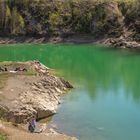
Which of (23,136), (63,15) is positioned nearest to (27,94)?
(23,136)

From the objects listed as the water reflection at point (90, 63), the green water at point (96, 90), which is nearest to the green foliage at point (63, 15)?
the water reflection at point (90, 63)

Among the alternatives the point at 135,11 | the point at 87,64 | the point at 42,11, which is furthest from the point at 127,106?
the point at 42,11

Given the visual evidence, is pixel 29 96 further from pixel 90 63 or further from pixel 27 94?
pixel 90 63

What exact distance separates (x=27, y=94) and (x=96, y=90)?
17.9 meters

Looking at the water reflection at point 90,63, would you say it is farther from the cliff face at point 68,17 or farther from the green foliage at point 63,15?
the green foliage at point 63,15

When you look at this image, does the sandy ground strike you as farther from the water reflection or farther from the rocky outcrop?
the water reflection

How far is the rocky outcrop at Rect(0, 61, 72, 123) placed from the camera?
56375 millimetres

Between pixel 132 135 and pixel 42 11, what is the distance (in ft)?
450

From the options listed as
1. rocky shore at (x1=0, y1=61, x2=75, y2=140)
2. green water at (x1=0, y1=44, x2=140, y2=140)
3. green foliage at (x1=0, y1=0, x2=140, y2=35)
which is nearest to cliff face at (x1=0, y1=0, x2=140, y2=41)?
green foliage at (x1=0, y1=0, x2=140, y2=35)

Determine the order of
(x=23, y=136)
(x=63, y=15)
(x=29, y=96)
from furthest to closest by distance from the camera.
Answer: (x=63, y=15) → (x=29, y=96) → (x=23, y=136)

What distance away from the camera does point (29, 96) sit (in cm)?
6431

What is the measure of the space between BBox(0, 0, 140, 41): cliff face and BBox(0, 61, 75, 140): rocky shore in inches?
3420

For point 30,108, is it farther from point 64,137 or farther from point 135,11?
point 135,11

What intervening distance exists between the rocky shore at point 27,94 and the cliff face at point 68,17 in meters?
86.9
